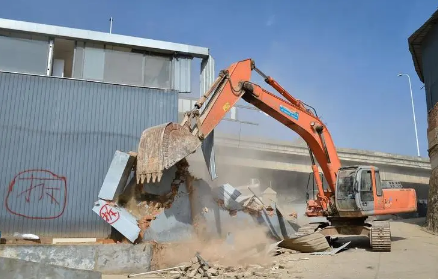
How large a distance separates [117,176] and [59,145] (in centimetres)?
288

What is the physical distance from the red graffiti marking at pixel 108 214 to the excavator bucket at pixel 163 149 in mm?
1139

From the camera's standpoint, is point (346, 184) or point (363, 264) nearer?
point (363, 264)

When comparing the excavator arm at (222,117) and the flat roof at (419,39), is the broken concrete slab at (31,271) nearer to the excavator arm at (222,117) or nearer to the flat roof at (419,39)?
the excavator arm at (222,117)

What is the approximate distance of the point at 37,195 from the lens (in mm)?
12227

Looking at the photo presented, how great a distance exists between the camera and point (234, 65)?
470 inches

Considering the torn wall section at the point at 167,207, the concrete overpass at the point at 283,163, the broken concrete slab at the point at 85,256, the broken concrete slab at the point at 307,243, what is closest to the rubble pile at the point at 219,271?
the broken concrete slab at the point at 85,256

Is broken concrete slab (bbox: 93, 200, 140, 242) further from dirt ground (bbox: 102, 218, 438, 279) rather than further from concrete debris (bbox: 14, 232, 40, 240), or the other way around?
concrete debris (bbox: 14, 232, 40, 240)

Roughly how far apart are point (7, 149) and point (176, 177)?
5.33 meters

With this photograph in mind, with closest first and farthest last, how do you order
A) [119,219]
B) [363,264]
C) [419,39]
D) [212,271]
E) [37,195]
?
[212,271]
[119,219]
[363,264]
[37,195]
[419,39]

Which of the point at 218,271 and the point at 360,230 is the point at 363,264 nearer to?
the point at 360,230

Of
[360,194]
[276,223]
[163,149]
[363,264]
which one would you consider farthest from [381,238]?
[163,149]

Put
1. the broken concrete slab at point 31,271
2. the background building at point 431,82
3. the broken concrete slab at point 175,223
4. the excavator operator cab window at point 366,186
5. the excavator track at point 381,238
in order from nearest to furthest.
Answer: the broken concrete slab at point 31,271 < the broken concrete slab at point 175,223 < the excavator track at point 381,238 < the excavator operator cab window at point 366,186 < the background building at point 431,82

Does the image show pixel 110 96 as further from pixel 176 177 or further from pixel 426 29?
pixel 426 29

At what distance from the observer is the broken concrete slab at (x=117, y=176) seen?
1093cm
